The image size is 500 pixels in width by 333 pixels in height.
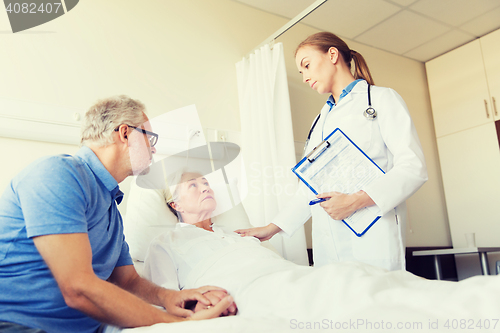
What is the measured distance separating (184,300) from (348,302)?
1.54 ft

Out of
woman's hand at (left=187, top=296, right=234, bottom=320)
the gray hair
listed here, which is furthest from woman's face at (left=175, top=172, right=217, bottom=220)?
woman's hand at (left=187, top=296, right=234, bottom=320)

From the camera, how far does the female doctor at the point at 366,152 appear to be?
126 centimetres

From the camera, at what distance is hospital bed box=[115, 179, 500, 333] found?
539 mm

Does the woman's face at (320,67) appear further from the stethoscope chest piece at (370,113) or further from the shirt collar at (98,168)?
the shirt collar at (98,168)

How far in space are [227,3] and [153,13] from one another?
22.8 inches

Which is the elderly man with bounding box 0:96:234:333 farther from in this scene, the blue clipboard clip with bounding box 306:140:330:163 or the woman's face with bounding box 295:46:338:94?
the woman's face with bounding box 295:46:338:94

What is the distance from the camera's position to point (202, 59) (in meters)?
2.36

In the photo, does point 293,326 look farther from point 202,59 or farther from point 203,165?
point 202,59

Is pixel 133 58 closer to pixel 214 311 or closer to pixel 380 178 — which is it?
pixel 380 178

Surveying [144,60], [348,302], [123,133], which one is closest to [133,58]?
[144,60]

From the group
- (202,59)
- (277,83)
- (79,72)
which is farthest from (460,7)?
(79,72)

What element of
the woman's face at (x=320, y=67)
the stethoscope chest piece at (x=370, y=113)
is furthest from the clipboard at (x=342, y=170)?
the woman's face at (x=320, y=67)

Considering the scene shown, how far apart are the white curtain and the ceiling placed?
0.69 metres

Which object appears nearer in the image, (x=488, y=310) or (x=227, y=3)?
(x=488, y=310)
